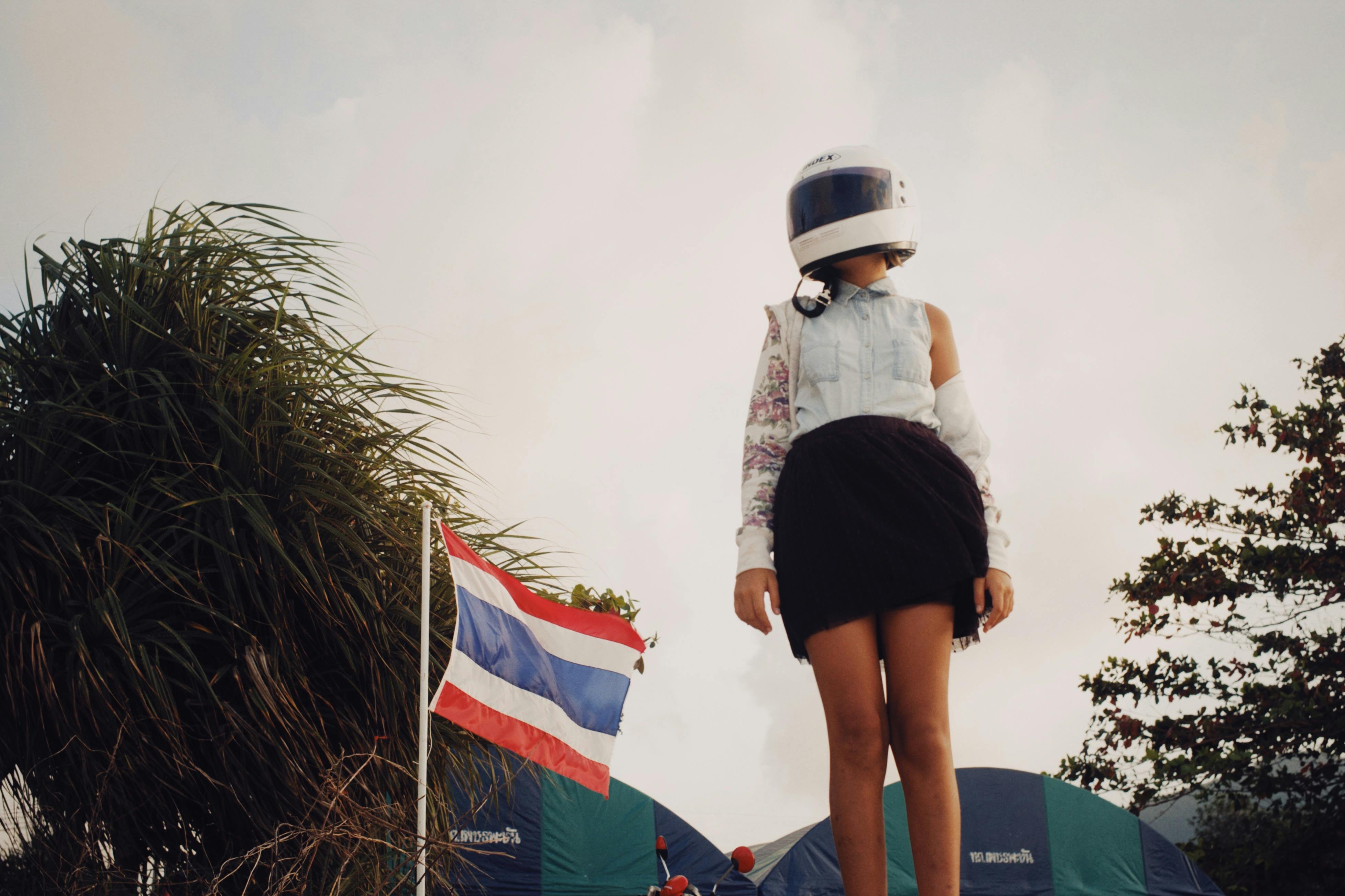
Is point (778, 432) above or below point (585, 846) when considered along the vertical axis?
above

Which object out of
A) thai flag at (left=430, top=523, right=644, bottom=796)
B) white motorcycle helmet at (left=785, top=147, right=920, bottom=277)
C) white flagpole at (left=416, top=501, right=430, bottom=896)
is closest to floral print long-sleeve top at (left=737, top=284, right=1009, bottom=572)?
white motorcycle helmet at (left=785, top=147, right=920, bottom=277)

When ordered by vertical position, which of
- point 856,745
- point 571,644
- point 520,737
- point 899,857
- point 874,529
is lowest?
point 899,857

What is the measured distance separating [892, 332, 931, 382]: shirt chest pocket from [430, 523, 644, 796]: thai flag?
5.96ft

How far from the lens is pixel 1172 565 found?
23.1 ft

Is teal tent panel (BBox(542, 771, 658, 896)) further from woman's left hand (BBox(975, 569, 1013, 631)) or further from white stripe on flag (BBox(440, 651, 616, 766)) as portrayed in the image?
woman's left hand (BBox(975, 569, 1013, 631))

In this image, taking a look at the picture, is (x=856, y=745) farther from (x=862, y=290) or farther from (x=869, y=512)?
(x=862, y=290)

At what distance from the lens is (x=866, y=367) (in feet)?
6.15

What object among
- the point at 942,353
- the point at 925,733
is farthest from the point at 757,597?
the point at 942,353

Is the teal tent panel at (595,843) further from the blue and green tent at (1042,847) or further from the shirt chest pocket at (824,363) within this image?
the shirt chest pocket at (824,363)

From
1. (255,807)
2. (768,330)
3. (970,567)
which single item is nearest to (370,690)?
(255,807)

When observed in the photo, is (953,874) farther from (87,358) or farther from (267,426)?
(87,358)

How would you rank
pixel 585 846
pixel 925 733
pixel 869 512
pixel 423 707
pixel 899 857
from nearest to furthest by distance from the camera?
pixel 925 733 < pixel 869 512 < pixel 423 707 < pixel 585 846 < pixel 899 857

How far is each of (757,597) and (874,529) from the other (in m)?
0.23

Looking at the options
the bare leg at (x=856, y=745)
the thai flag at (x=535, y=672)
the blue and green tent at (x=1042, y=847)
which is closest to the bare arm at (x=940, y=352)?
the bare leg at (x=856, y=745)
